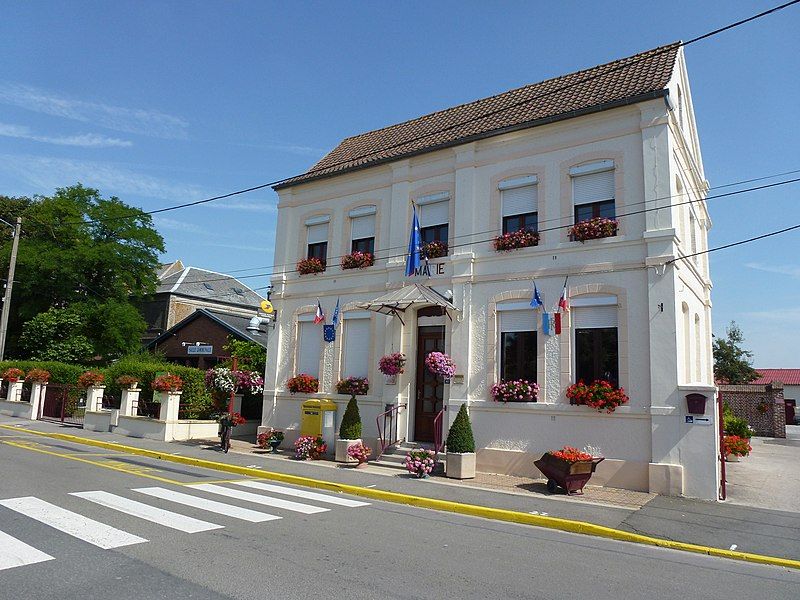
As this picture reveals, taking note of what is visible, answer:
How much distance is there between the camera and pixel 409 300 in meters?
14.0

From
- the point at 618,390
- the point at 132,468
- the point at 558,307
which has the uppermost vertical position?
the point at 558,307

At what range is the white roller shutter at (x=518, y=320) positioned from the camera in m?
13.5

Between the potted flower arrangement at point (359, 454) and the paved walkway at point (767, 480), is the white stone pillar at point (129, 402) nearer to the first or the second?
the potted flower arrangement at point (359, 454)

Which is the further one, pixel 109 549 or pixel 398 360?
pixel 398 360

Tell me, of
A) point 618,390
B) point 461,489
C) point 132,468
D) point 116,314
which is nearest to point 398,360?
point 461,489

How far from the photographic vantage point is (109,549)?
5.90 m

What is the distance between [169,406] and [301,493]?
943 centimetres

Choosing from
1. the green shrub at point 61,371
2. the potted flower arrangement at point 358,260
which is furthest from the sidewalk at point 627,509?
the green shrub at point 61,371

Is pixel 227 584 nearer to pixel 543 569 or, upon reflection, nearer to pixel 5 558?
pixel 5 558

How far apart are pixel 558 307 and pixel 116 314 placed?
27006 mm

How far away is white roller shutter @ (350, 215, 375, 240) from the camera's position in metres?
16.9

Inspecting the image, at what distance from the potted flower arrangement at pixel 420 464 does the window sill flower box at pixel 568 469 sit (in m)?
2.49

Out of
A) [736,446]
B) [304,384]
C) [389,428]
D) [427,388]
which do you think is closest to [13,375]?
[304,384]

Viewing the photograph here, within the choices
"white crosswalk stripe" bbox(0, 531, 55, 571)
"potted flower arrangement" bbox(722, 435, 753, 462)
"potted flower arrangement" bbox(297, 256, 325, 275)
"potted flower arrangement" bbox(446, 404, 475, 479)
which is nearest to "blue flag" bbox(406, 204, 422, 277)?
"potted flower arrangement" bbox(297, 256, 325, 275)
